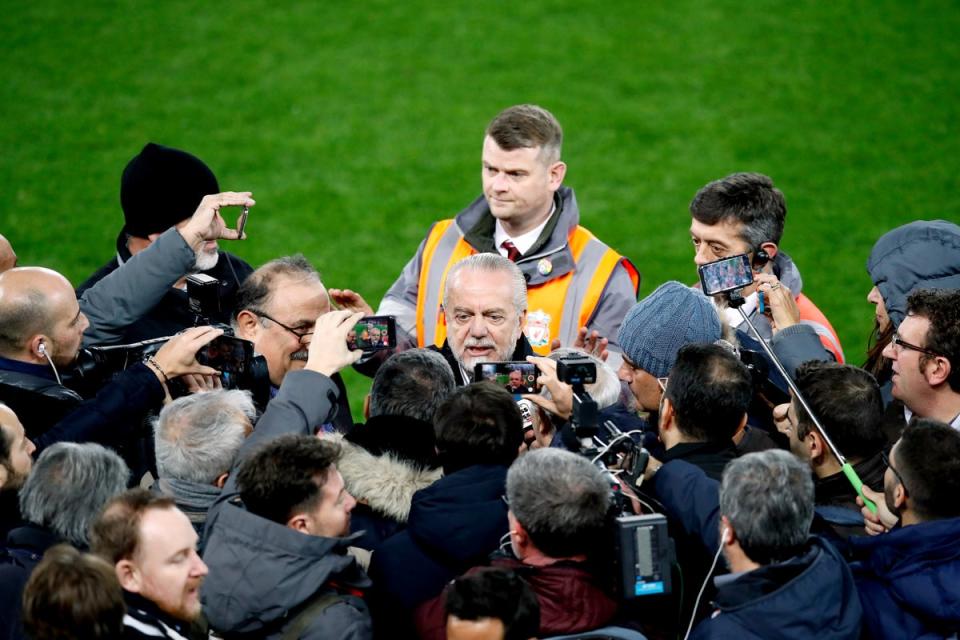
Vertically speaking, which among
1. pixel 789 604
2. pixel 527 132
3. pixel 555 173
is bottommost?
pixel 789 604

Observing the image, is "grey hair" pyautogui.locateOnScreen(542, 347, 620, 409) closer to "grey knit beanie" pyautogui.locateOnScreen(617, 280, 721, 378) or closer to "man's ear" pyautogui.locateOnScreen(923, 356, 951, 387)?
"grey knit beanie" pyautogui.locateOnScreen(617, 280, 721, 378)

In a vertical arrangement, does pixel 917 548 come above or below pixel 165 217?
below

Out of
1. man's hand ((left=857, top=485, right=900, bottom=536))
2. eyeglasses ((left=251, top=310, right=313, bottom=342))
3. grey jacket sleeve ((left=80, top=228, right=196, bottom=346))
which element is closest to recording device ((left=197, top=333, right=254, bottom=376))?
eyeglasses ((left=251, top=310, right=313, bottom=342))

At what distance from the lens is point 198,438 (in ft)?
14.5

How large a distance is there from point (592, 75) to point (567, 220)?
6.66 m

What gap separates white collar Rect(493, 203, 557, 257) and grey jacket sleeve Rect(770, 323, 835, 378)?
143 cm

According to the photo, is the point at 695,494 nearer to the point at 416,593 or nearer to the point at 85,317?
Result: the point at 416,593

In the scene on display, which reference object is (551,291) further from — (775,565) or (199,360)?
(775,565)

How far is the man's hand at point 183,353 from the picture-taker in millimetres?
4895

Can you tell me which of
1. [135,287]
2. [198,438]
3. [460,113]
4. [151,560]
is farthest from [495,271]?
[460,113]

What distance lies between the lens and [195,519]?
14.2 feet

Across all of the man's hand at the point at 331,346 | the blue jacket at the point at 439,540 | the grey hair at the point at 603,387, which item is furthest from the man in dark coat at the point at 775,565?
the man's hand at the point at 331,346

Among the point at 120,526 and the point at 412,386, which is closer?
the point at 120,526

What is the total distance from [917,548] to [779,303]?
1783 millimetres
